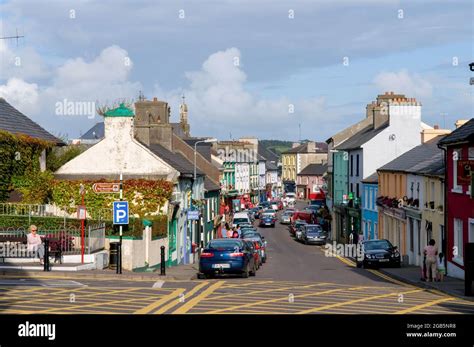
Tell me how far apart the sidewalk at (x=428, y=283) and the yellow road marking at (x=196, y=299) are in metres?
7.04

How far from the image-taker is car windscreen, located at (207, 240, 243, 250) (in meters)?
29.6

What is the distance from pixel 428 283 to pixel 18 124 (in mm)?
23500

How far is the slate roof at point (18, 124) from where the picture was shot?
136 feet

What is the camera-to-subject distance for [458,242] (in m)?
34.1

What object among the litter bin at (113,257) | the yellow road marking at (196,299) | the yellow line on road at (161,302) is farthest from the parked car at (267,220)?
the yellow line on road at (161,302)

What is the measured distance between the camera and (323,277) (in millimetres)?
31891

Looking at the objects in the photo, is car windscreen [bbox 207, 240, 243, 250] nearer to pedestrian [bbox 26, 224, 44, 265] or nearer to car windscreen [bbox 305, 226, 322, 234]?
pedestrian [bbox 26, 224, 44, 265]

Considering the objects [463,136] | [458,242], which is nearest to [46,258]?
[463,136]

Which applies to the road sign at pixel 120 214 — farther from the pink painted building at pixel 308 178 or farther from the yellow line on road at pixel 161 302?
the pink painted building at pixel 308 178

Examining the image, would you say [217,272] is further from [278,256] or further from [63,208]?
[278,256]

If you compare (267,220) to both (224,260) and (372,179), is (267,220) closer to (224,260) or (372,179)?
(372,179)
